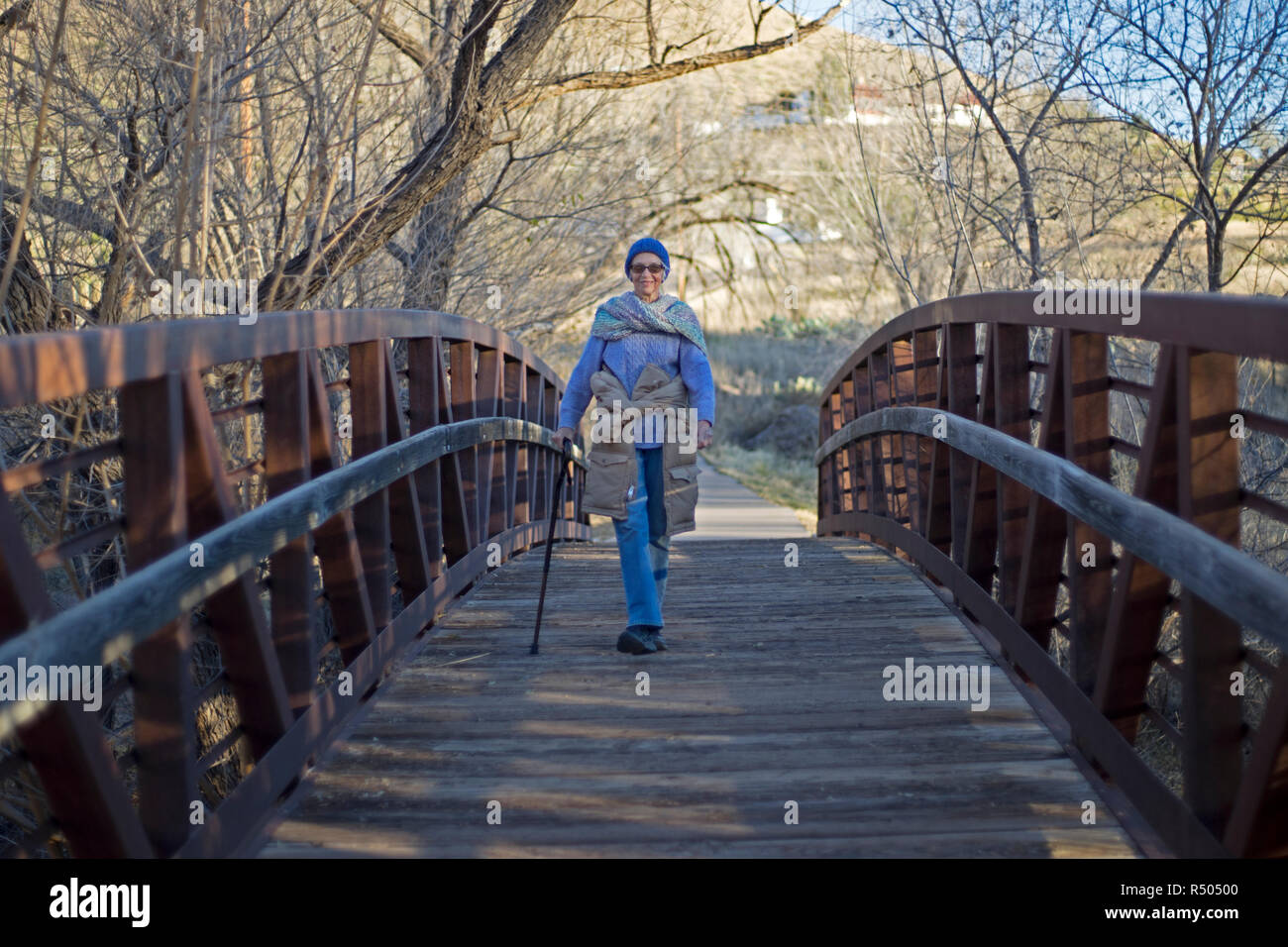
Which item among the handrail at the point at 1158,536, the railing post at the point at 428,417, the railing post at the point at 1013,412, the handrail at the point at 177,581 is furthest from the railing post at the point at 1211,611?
the railing post at the point at 428,417

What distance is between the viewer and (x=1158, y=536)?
2.84 metres

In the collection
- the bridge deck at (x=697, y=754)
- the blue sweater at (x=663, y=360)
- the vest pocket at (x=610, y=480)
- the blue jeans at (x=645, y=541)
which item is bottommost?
the bridge deck at (x=697, y=754)

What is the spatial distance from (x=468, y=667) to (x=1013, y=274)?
7.87 metres

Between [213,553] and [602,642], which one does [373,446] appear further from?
[213,553]

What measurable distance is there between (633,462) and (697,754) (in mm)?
1484

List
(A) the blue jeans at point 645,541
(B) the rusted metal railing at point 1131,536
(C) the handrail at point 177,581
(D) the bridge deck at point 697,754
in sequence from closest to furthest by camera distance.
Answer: (C) the handrail at point 177,581 < (B) the rusted metal railing at point 1131,536 < (D) the bridge deck at point 697,754 < (A) the blue jeans at point 645,541

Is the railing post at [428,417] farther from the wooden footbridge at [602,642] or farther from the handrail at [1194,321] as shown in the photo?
the handrail at [1194,321]

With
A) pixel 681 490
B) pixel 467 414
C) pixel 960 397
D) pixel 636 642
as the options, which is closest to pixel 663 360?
pixel 681 490

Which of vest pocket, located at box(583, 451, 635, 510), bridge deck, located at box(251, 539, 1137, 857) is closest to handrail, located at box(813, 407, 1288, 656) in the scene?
bridge deck, located at box(251, 539, 1137, 857)

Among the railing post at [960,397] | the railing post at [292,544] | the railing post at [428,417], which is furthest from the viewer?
the railing post at [428,417]

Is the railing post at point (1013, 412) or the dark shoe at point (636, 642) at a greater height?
the railing post at point (1013, 412)

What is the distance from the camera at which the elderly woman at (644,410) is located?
4.88 metres

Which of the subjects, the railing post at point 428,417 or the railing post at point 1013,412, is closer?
the railing post at point 1013,412

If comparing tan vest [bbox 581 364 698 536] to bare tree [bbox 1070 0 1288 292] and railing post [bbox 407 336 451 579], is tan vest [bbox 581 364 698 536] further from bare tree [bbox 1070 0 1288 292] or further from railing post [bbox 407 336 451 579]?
bare tree [bbox 1070 0 1288 292]
